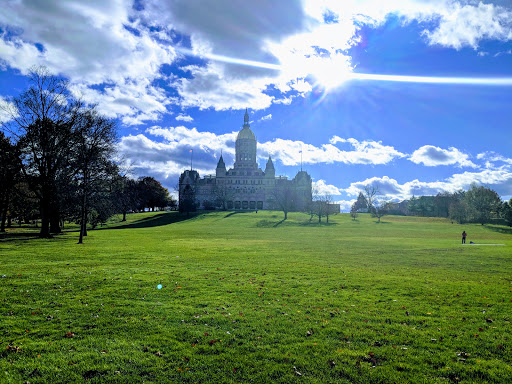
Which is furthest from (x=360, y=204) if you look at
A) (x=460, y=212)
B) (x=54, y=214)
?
(x=54, y=214)

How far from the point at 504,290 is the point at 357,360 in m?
11.0

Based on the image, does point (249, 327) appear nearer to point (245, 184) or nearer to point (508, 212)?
point (508, 212)

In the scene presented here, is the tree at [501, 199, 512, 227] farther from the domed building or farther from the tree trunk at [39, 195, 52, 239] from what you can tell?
the tree trunk at [39, 195, 52, 239]

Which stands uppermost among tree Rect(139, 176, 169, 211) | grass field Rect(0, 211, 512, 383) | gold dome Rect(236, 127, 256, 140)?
gold dome Rect(236, 127, 256, 140)

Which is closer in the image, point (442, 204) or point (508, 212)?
point (508, 212)

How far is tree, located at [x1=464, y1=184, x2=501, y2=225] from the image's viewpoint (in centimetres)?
9319

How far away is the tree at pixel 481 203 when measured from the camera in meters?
93.2

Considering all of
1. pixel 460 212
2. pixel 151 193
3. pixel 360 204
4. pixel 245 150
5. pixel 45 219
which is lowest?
pixel 45 219

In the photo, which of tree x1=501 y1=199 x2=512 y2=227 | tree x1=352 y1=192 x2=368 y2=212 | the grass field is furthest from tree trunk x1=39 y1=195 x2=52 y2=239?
tree x1=352 y1=192 x2=368 y2=212

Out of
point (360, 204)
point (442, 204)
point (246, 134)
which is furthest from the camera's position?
point (360, 204)

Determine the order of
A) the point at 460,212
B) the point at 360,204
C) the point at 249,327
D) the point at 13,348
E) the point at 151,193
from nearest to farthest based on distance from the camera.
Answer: the point at 13,348 → the point at 249,327 → the point at 460,212 → the point at 151,193 → the point at 360,204

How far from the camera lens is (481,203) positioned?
95.6 meters

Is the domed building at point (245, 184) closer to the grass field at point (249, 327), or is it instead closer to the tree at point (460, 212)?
the tree at point (460, 212)

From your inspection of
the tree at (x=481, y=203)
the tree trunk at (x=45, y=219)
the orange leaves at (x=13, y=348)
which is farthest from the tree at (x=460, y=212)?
the orange leaves at (x=13, y=348)
